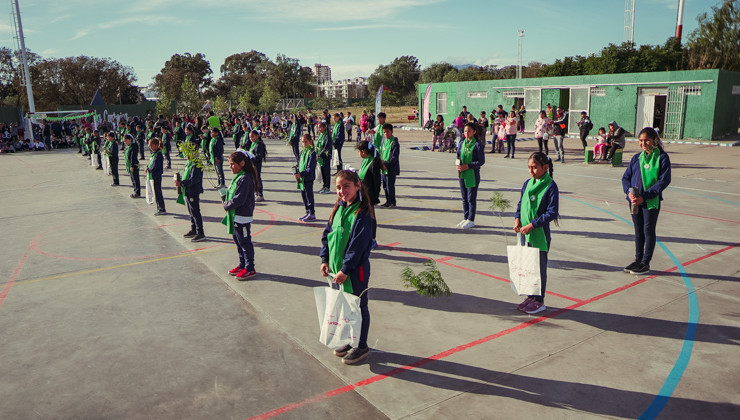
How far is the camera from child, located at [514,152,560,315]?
584cm

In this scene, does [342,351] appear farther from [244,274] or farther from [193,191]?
[193,191]

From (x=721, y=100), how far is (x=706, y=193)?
16045 millimetres

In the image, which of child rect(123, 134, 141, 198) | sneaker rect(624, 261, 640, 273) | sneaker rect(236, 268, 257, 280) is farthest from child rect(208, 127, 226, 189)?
sneaker rect(624, 261, 640, 273)

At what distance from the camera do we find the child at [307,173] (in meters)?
11.2

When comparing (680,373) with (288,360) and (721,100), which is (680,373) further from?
(721,100)

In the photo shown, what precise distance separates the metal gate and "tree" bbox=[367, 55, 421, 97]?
63.7 m

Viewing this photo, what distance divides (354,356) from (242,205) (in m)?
3.43

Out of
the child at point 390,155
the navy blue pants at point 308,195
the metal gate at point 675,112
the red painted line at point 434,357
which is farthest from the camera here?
the metal gate at point 675,112

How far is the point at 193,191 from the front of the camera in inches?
371

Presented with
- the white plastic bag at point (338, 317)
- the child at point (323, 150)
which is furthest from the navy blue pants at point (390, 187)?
the white plastic bag at point (338, 317)

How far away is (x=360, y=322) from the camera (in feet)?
15.5

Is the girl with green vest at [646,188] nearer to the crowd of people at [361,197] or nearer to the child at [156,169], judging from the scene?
the crowd of people at [361,197]

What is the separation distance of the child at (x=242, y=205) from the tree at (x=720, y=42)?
171ft

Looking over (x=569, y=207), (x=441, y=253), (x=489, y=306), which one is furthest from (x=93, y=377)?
(x=569, y=207)
